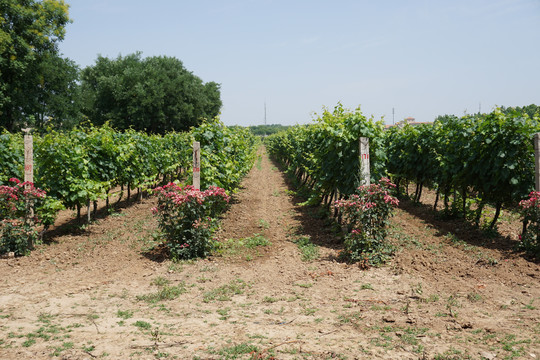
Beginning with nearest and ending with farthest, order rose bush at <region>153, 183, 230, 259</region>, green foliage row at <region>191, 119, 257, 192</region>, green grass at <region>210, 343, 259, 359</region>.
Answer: green grass at <region>210, 343, 259, 359</region> → rose bush at <region>153, 183, 230, 259</region> → green foliage row at <region>191, 119, 257, 192</region>

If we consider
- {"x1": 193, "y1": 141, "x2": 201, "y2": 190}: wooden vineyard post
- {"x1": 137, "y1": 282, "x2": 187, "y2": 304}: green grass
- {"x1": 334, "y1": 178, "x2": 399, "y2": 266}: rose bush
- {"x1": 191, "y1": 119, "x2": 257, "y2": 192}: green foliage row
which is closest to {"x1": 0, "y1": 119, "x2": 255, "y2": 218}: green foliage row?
{"x1": 191, "y1": 119, "x2": 257, "y2": 192}: green foliage row

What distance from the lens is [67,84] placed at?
31.8 m

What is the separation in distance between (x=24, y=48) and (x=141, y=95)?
14739 mm

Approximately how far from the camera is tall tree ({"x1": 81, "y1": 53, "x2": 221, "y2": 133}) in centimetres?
4022

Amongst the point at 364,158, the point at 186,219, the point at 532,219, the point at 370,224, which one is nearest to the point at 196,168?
the point at 186,219

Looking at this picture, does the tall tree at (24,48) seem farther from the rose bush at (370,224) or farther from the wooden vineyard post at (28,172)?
the rose bush at (370,224)

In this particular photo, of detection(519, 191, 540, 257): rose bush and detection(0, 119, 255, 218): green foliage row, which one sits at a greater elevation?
detection(0, 119, 255, 218): green foliage row

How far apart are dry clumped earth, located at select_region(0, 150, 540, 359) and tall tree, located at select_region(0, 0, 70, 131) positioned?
2130cm

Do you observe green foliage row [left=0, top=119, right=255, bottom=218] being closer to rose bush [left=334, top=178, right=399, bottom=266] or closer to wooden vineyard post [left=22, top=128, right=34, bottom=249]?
wooden vineyard post [left=22, top=128, right=34, bottom=249]

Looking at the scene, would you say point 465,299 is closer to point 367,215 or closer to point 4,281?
point 367,215

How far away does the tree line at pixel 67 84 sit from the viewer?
25.2m

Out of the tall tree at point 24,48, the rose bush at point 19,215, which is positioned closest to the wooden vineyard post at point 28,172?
the rose bush at point 19,215

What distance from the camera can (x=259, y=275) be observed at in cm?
646

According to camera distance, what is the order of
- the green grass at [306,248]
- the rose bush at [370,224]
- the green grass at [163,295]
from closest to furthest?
the green grass at [163,295] < the rose bush at [370,224] < the green grass at [306,248]
